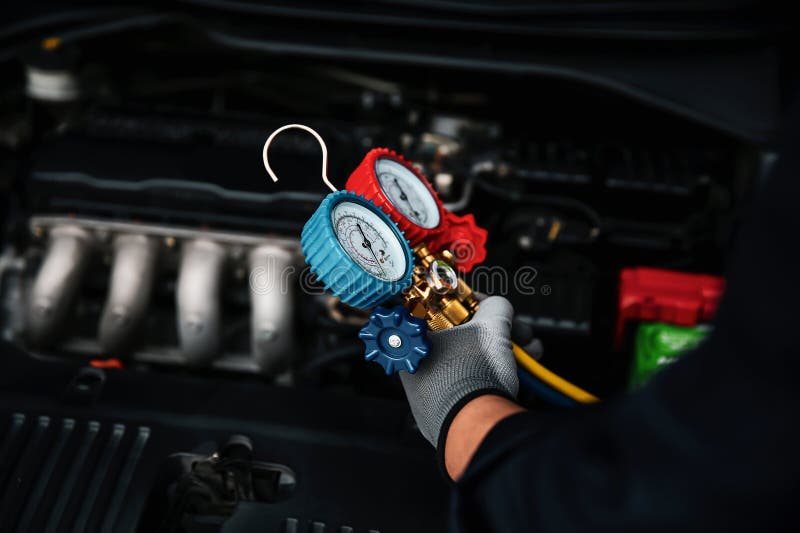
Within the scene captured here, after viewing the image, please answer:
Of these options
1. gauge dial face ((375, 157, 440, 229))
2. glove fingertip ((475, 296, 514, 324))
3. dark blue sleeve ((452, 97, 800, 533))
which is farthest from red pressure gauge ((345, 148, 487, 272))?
dark blue sleeve ((452, 97, 800, 533))

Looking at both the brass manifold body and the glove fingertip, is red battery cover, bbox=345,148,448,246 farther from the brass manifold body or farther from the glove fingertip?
the glove fingertip

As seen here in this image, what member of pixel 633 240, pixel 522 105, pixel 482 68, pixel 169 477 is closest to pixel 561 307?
pixel 633 240

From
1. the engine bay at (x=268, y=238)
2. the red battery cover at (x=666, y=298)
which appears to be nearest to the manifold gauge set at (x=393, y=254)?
the engine bay at (x=268, y=238)

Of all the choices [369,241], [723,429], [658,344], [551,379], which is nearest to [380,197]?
[369,241]

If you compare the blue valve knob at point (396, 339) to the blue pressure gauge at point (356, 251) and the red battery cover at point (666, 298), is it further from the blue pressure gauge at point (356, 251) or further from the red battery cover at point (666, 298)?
the red battery cover at point (666, 298)

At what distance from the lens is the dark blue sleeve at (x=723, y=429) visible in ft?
1.65

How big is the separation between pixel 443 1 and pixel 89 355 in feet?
3.38

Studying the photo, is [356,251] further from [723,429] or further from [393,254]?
[723,429]

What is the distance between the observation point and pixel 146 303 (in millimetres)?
1451

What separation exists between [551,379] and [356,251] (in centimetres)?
Result: 33

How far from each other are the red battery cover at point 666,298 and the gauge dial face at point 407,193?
41 centimetres

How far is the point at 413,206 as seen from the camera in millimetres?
1170

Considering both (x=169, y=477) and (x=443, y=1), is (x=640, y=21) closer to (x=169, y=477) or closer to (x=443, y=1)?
(x=443, y=1)

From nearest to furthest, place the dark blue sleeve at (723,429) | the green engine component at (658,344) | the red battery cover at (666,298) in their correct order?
the dark blue sleeve at (723,429) < the green engine component at (658,344) < the red battery cover at (666,298)
